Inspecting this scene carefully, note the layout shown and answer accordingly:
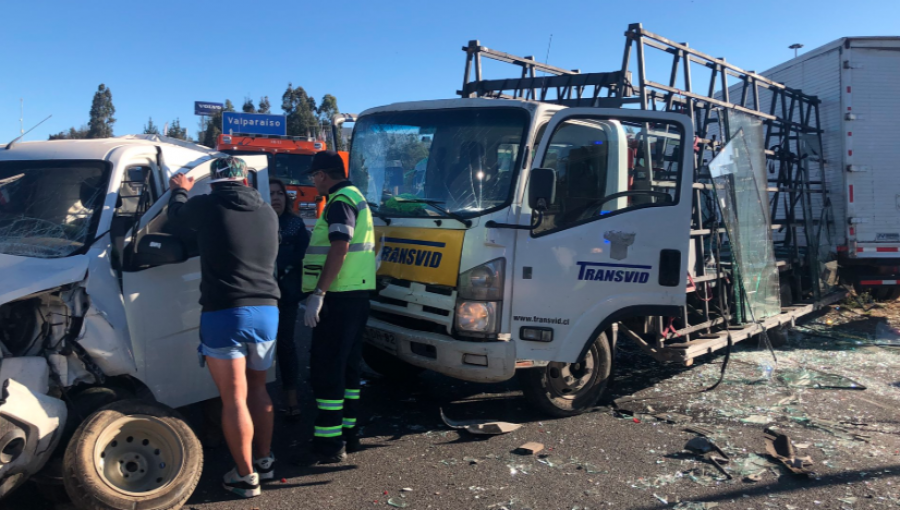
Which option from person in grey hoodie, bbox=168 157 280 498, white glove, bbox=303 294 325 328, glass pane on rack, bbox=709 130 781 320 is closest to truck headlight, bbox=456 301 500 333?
white glove, bbox=303 294 325 328

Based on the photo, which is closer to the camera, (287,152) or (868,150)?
(868,150)

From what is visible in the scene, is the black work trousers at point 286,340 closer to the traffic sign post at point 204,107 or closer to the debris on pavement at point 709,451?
the debris on pavement at point 709,451

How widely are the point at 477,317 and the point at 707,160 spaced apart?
361cm

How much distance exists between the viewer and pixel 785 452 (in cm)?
446

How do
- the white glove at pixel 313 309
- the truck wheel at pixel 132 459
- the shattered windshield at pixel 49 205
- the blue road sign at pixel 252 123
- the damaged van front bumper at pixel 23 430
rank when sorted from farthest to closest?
the blue road sign at pixel 252 123 < the white glove at pixel 313 309 < the shattered windshield at pixel 49 205 < the truck wheel at pixel 132 459 < the damaged van front bumper at pixel 23 430

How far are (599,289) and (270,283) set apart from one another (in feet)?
7.98

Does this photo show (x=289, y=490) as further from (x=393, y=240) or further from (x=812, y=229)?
(x=812, y=229)

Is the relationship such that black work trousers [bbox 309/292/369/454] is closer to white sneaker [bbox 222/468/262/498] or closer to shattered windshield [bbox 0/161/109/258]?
white sneaker [bbox 222/468/262/498]

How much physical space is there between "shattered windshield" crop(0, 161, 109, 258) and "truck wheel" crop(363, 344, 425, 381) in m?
2.80

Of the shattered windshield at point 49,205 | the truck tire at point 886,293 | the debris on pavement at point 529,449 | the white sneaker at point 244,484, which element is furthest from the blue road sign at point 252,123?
the white sneaker at point 244,484

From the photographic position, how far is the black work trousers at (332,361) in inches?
167

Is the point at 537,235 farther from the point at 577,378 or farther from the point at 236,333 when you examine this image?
the point at 236,333

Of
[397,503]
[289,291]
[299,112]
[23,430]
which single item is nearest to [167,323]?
[23,430]

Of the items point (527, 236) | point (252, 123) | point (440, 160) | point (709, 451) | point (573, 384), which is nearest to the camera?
point (709, 451)
